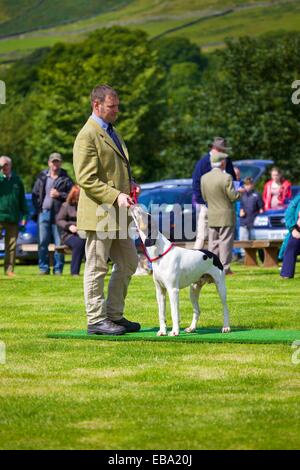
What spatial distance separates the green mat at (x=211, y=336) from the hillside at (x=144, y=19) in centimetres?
9850

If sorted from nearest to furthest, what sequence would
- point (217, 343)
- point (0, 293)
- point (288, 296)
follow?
1. point (217, 343)
2. point (288, 296)
3. point (0, 293)

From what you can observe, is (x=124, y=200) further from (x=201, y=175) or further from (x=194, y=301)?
(x=201, y=175)

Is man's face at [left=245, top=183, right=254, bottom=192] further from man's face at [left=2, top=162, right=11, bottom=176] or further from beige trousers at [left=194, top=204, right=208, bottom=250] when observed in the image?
man's face at [left=2, top=162, right=11, bottom=176]

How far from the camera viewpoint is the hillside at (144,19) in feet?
389

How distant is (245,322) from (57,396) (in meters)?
4.81

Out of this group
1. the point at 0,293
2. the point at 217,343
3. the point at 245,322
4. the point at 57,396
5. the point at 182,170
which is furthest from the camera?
the point at 182,170

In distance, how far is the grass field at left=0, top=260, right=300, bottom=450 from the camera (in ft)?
23.6

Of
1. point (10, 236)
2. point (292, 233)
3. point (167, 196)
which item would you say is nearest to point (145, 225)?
point (292, 233)

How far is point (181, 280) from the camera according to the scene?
11742 mm

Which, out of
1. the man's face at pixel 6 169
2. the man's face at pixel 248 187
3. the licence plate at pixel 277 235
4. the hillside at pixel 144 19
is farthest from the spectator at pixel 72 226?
the hillside at pixel 144 19

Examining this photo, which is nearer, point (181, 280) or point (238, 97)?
point (181, 280)

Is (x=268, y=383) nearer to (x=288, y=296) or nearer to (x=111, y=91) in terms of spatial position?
(x=111, y=91)

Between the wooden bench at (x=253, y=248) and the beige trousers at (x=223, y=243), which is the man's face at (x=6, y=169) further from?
the beige trousers at (x=223, y=243)
